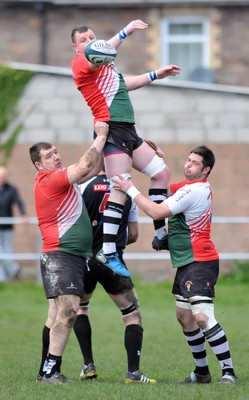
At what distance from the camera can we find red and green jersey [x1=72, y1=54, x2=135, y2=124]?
10469 mm

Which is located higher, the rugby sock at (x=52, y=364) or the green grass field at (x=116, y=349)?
the rugby sock at (x=52, y=364)

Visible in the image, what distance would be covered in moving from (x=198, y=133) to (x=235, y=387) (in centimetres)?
1474

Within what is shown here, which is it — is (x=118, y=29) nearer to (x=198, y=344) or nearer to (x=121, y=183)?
(x=121, y=183)

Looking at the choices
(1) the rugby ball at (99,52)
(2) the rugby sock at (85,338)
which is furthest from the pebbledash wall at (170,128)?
(1) the rugby ball at (99,52)

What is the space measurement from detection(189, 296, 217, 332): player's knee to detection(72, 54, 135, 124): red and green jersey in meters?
1.77

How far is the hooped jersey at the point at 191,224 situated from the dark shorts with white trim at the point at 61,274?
916 mm

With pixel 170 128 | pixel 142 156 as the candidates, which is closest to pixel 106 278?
pixel 142 156

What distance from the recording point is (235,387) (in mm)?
9969

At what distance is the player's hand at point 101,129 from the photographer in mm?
10336

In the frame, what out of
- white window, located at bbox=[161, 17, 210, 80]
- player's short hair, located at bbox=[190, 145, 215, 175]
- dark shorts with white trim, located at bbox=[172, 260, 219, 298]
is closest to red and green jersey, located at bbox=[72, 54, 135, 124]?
player's short hair, located at bbox=[190, 145, 215, 175]

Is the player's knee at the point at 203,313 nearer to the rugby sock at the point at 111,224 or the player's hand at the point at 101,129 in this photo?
the rugby sock at the point at 111,224

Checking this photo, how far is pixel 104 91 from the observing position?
1048 cm

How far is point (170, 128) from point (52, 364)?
14451mm

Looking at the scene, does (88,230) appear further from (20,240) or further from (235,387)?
(20,240)
